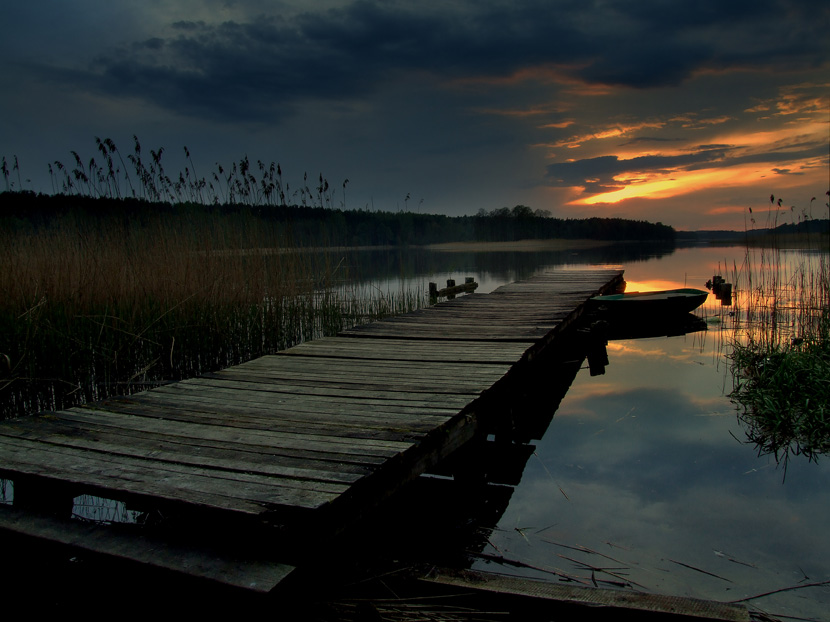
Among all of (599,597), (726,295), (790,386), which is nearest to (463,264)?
(726,295)

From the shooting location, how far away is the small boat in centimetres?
Answer: 952

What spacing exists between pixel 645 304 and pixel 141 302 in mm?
8078

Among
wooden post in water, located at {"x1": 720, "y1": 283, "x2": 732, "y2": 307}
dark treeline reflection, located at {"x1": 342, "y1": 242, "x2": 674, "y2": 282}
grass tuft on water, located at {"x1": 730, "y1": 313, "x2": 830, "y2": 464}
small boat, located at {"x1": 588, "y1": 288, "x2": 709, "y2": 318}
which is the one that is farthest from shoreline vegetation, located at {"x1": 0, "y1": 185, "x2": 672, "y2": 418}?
wooden post in water, located at {"x1": 720, "y1": 283, "x2": 732, "y2": 307}

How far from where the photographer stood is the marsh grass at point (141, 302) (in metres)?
4.68

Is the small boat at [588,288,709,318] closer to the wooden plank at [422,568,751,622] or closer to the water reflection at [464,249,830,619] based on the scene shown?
the water reflection at [464,249,830,619]

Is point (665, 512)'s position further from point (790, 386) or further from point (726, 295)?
point (726, 295)

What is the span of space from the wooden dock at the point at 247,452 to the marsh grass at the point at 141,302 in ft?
5.87

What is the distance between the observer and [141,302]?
5645 millimetres

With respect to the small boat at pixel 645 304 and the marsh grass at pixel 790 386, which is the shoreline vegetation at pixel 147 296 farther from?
the marsh grass at pixel 790 386

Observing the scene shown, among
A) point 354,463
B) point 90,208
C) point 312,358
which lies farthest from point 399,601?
point 90,208

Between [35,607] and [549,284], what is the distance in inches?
417

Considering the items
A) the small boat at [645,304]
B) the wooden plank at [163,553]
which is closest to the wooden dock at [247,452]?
the wooden plank at [163,553]

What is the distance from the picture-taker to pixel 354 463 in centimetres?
211

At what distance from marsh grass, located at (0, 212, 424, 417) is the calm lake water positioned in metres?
3.32
